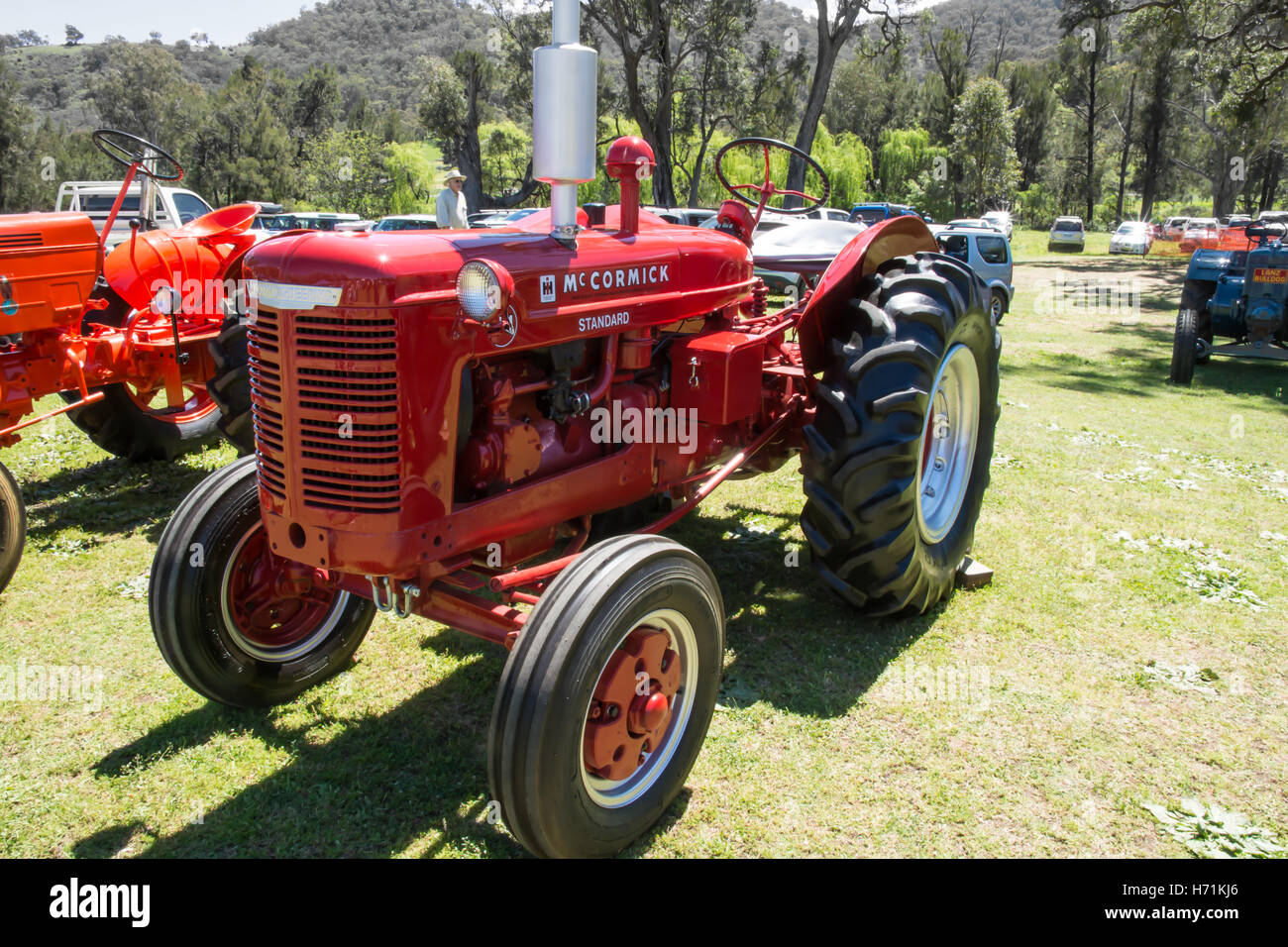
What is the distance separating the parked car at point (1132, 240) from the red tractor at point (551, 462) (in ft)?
112

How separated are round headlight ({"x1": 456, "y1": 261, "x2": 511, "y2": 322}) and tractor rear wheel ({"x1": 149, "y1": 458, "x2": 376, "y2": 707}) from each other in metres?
1.11

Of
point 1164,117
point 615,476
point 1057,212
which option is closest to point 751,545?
point 615,476

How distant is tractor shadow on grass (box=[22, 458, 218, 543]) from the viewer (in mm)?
5410

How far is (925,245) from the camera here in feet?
15.5

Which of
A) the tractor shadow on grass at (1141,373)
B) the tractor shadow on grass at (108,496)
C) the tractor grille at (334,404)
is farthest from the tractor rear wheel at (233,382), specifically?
the tractor shadow on grass at (1141,373)

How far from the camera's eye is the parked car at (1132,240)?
3325 cm

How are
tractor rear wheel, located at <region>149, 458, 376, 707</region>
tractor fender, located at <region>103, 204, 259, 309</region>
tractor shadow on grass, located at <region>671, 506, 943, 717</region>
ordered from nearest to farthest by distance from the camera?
tractor rear wheel, located at <region>149, 458, 376, 707</region> < tractor shadow on grass, located at <region>671, 506, 943, 717</region> < tractor fender, located at <region>103, 204, 259, 309</region>

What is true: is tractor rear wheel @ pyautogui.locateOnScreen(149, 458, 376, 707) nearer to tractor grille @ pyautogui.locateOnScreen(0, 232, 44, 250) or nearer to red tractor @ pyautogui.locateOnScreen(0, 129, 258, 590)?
red tractor @ pyautogui.locateOnScreen(0, 129, 258, 590)

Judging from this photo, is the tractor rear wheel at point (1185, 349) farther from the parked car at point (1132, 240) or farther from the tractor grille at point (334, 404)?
the parked car at point (1132, 240)

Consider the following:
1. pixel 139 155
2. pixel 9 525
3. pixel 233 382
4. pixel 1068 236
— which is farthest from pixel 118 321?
pixel 1068 236

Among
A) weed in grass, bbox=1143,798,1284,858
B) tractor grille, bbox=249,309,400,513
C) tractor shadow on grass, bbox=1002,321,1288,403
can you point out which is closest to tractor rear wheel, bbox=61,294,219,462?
tractor grille, bbox=249,309,400,513

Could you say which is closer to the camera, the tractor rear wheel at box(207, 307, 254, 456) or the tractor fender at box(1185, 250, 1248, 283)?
the tractor rear wheel at box(207, 307, 254, 456)

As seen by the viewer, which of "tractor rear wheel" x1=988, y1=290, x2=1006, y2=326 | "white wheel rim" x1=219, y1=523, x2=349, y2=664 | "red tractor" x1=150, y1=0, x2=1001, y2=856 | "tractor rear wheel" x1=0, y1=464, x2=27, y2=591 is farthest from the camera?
"tractor rear wheel" x1=988, y1=290, x2=1006, y2=326

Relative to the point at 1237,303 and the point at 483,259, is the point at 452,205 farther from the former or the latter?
the point at 1237,303
